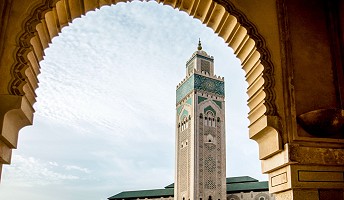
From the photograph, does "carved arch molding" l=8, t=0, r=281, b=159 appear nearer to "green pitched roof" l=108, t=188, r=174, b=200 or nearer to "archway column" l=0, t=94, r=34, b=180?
"archway column" l=0, t=94, r=34, b=180

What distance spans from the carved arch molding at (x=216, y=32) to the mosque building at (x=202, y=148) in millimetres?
18948

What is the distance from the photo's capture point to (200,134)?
72.3 feet

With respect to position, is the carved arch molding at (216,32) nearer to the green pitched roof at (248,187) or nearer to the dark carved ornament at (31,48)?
the dark carved ornament at (31,48)

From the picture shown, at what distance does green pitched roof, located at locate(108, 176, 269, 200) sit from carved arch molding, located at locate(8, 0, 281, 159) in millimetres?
19282

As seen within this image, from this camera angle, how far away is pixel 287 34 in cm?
221

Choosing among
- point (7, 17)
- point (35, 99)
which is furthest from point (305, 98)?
point (7, 17)

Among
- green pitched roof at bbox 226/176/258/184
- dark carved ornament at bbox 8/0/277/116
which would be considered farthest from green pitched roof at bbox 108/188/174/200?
dark carved ornament at bbox 8/0/277/116

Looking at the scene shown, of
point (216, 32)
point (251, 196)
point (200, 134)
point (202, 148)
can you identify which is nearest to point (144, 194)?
point (202, 148)

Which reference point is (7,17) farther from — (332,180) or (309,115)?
(332,180)

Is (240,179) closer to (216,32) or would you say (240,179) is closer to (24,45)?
(216,32)

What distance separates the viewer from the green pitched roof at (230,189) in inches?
829

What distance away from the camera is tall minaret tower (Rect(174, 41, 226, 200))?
21.4m

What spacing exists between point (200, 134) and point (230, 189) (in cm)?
345

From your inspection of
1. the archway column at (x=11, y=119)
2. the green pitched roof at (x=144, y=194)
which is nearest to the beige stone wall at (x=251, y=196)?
the green pitched roof at (x=144, y=194)
